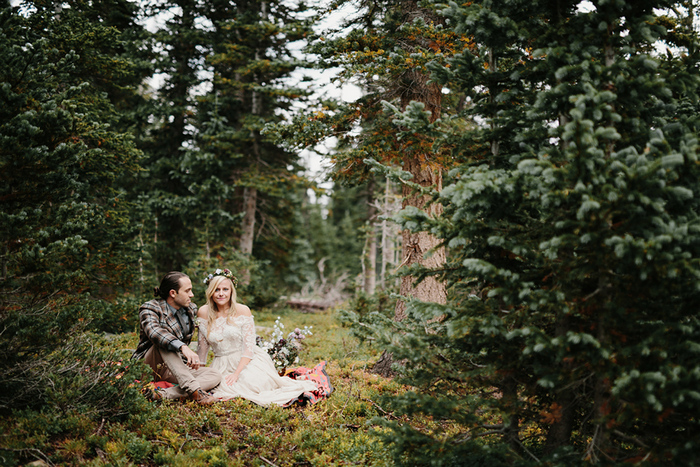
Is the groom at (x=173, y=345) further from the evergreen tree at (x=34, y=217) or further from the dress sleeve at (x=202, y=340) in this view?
the evergreen tree at (x=34, y=217)

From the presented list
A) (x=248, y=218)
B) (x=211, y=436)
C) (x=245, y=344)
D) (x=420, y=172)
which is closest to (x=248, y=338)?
(x=245, y=344)

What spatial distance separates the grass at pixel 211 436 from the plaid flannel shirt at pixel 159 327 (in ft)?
2.81

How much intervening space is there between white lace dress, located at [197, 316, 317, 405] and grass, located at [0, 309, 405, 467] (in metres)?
0.43

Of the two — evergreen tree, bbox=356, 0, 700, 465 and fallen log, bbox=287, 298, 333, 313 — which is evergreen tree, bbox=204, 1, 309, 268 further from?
evergreen tree, bbox=356, 0, 700, 465

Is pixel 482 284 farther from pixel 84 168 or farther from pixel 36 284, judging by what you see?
pixel 84 168

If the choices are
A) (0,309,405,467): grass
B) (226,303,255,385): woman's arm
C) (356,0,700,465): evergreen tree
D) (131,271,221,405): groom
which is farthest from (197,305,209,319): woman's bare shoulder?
(356,0,700,465): evergreen tree

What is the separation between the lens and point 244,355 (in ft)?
21.1

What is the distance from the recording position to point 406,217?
3680 millimetres

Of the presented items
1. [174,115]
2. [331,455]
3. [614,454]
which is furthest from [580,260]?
[174,115]

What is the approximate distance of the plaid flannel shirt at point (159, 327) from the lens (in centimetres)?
569

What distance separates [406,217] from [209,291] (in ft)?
13.8

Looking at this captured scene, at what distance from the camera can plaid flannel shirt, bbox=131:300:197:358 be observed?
224 inches

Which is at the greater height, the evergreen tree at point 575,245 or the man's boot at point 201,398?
the evergreen tree at point 575,245

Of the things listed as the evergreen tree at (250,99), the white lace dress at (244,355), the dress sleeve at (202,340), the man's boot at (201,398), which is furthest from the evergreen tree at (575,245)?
the evergreen tree at (250,99)
